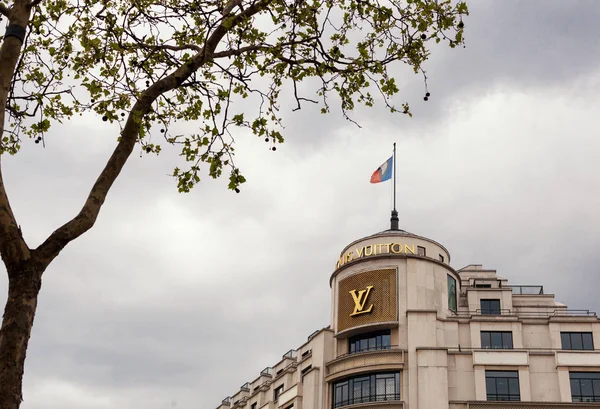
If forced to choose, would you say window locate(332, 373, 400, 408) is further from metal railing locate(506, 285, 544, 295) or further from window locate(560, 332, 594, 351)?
metal railing locate(506, 285, 544, 295)

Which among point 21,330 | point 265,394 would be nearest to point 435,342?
point 265,394

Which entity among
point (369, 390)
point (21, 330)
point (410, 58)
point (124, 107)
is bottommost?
point (21, 330)

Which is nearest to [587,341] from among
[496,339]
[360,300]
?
[496,339]

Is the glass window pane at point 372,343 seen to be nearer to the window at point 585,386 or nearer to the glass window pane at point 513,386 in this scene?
the glass window pane at point 513,386

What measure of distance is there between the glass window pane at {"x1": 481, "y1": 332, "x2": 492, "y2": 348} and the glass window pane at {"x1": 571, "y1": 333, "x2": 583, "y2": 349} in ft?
17.3

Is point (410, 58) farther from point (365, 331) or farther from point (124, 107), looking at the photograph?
point (365, 331)

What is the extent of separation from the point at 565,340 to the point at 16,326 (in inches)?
1904

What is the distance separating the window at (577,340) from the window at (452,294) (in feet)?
24.5

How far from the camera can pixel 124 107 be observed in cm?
1573

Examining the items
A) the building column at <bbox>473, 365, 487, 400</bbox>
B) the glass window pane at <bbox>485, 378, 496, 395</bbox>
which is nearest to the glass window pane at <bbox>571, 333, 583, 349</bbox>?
the glass window pane at <bbox>485, 378, 496, 395</bbox>

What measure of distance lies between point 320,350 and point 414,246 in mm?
9669

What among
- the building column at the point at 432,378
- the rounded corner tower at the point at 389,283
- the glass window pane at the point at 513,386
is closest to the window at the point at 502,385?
the glass window pane at the point at 513,386

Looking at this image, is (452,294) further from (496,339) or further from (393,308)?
(393,308)

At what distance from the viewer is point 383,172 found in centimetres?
6228
